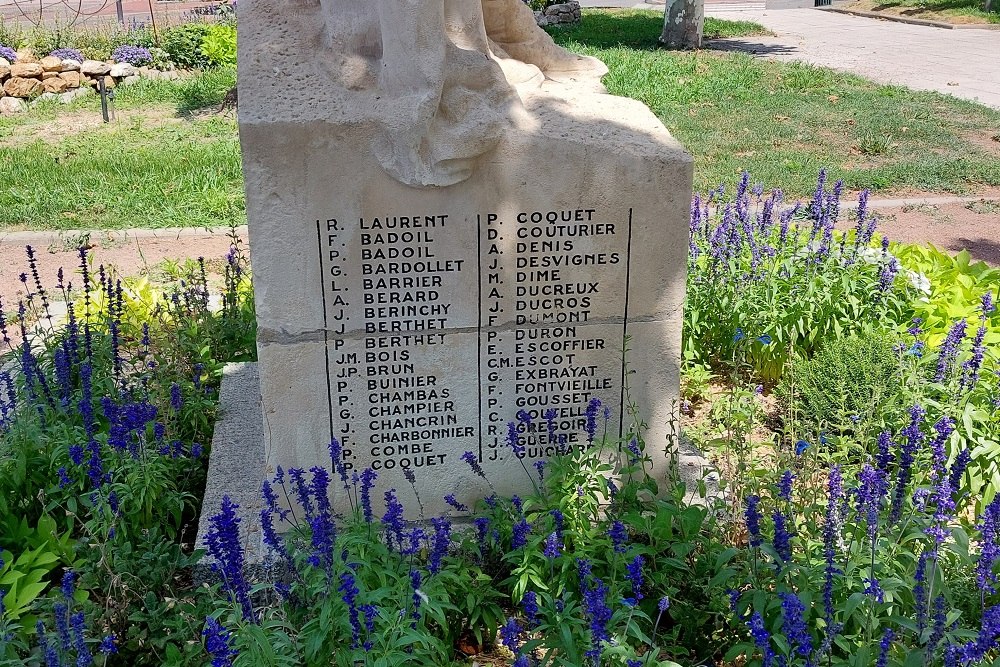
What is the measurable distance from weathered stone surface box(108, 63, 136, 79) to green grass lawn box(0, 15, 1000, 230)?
611 millimetres

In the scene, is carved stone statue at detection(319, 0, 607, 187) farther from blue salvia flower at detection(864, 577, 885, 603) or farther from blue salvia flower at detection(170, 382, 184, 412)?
blue salvia flower at detection(864, 577, 885, 603)

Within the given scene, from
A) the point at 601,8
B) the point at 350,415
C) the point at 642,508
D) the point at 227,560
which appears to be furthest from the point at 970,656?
the point at 601,8

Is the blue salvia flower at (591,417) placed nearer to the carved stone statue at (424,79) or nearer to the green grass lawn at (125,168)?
the carved stone statue at (424,79)

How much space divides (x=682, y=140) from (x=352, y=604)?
28.0 feet

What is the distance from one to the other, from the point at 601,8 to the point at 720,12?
3126mm

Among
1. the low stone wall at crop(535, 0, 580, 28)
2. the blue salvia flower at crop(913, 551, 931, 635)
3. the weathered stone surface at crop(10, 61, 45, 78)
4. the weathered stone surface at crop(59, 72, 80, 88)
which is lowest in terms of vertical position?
the blue salvia flower at crop(913, 551, 931, 635)

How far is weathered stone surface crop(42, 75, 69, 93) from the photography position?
12953 mm

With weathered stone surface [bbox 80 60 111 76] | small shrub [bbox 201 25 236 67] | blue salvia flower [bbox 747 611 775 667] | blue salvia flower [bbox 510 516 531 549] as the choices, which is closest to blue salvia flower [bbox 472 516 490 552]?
blue salvia flower [bbox 510 516 531 549]

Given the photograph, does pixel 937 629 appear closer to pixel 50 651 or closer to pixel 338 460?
pixel 338 460

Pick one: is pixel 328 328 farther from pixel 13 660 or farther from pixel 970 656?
pixel 970 656

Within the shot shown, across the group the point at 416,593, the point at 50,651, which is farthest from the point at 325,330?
the point at 50,651

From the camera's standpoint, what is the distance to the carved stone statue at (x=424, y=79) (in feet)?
10.3

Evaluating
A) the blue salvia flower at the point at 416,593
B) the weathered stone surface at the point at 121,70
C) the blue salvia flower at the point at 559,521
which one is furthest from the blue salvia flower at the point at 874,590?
the weathered stone surface at the point at 121,70

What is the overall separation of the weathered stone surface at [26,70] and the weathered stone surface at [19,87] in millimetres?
77
